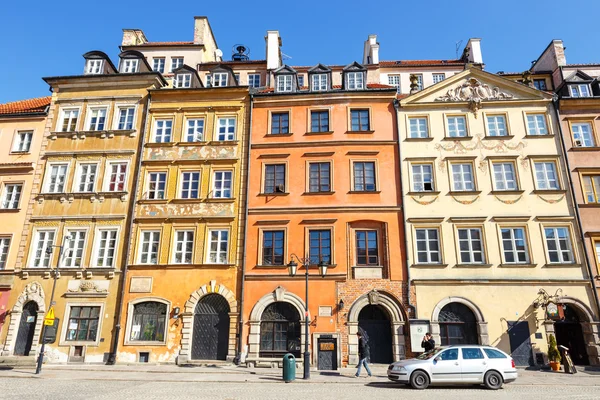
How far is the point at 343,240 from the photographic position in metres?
22.2

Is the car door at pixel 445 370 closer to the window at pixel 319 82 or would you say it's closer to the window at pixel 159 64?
the window at pixel 319 82

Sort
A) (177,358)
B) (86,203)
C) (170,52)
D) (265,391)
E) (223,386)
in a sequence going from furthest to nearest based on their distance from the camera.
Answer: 1. (170,52)
2. (86,203)
3. (177,358)
4. (223,386)
5. (265,391)

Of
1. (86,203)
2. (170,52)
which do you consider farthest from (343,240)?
(170,52)

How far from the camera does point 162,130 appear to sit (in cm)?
2555

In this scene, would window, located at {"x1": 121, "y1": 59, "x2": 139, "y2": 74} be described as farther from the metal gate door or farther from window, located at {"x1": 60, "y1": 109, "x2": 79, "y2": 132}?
the metal gate door

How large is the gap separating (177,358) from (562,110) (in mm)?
25836

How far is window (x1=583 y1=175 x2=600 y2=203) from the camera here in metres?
22.2

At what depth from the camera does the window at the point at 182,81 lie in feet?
87.5

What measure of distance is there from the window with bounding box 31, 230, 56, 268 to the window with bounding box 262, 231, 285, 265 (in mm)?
12241

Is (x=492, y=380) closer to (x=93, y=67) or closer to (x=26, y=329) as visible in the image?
(x=26, y=329)

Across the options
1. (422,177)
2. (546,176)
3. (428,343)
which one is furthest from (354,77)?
(428,343)

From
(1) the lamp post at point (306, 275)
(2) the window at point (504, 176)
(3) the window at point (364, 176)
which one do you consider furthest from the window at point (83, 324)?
(2) the window at point (504, 176)

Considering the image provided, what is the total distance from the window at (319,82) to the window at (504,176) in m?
11.5

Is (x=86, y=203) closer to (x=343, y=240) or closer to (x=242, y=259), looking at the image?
(x=242, y=259)
